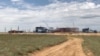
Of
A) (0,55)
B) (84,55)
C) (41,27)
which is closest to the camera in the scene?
(0,55)

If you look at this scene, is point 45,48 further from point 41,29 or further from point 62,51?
point 41,29

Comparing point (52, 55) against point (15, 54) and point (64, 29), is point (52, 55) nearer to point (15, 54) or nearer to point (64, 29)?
point (15, 54)

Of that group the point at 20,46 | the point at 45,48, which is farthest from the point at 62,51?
the point at 20,46

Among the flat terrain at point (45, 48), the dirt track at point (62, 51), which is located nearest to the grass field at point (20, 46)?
the flat terrain at point (45, 48)

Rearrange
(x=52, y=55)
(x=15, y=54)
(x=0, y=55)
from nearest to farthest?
(x=0, y=55) → (x=15, y=54) → (x=52, y=55)

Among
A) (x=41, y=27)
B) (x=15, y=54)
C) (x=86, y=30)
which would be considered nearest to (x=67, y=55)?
(x=15, y=54)

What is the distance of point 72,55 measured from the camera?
2505 centimetres

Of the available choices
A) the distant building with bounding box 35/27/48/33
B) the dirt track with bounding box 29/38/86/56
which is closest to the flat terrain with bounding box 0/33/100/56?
the dirt track with bounding box 29/38/86/56

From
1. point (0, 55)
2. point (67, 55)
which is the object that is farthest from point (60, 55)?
point (0, 55)

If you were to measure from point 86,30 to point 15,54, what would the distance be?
11472cm

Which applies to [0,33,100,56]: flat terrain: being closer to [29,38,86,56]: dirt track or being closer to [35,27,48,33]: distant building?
[29,38,86,56]: dirt track

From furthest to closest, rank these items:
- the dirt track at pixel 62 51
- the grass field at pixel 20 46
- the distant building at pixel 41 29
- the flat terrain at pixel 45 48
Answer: the distant building at pixel 41 29
the dirt track at pixel 62 51
the flat terrain at pixel 45 48
the grass field at pixel 20 46

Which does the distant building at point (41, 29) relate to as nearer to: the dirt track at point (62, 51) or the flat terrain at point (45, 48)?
the flat terrain at point (45, 48)

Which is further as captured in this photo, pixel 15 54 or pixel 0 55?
pixel 15 54
